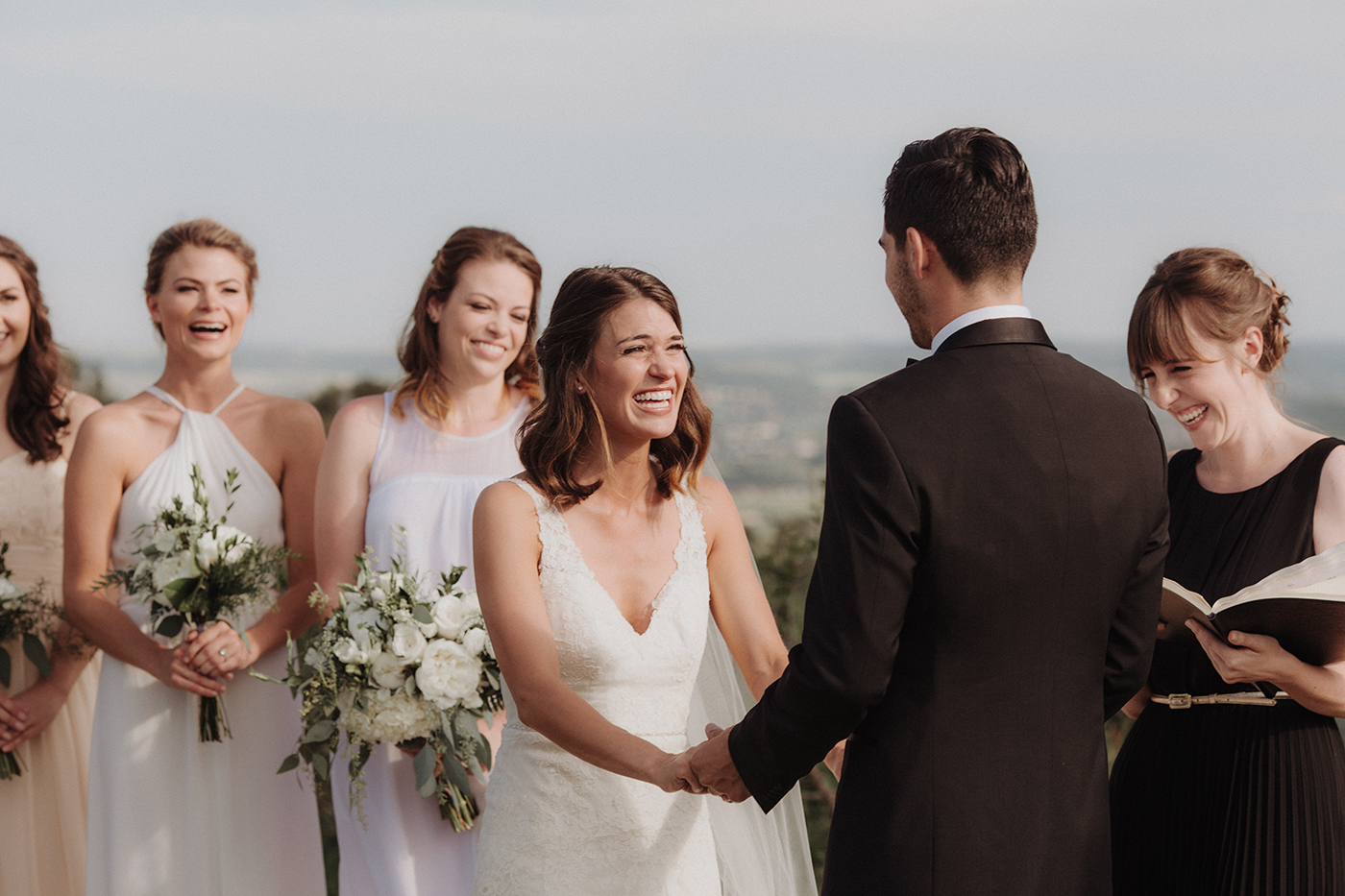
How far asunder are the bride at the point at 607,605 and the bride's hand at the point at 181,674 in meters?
1.62

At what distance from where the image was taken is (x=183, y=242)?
15.1 ft

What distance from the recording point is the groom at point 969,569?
2324 mm

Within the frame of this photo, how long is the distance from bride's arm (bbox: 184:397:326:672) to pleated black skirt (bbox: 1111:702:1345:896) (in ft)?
9.73

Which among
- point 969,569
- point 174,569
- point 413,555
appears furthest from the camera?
point 413,555

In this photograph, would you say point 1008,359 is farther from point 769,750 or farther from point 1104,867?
point 1104,867

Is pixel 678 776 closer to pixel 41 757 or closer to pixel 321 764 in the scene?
pixel 321 764

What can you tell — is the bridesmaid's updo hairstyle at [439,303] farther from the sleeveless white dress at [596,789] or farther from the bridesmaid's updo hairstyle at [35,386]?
the bridesmaid's updo hairstyle at [35,386]

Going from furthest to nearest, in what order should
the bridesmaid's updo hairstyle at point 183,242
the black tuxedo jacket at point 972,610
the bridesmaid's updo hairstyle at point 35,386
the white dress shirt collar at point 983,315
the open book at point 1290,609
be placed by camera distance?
the bridesmaid's updo hairstyle at point 35,386
the bridesmaid's updo hairstyle at point 183,242
the open book at point 1290,609
the white dress shirt collar at point 983,315
the black tuxedo jacket at point 972,610

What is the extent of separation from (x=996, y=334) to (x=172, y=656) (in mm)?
3349

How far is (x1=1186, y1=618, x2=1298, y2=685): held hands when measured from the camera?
9.62 ft

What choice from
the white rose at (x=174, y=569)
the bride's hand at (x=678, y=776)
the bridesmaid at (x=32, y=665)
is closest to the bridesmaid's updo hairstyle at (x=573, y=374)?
the bride's hand at (x=678, y=776)

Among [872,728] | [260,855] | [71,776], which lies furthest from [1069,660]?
[71,776]

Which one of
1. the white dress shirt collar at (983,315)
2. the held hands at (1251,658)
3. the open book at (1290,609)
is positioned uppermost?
the white dress shirt collar at (983,315)

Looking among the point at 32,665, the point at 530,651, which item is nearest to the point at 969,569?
the point at 530,651
